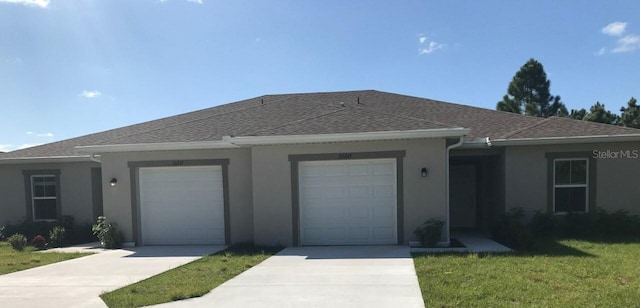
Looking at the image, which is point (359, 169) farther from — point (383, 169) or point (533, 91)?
point (533, 91)

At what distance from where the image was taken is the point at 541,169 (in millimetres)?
10953

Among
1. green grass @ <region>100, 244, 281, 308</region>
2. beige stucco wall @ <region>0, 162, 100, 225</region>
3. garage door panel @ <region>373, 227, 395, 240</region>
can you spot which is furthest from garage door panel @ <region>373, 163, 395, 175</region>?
beige stucco wall @ <region>0, 162, 100, 225</region>

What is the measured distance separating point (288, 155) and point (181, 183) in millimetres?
3393

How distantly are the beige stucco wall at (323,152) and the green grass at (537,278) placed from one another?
1547 mm

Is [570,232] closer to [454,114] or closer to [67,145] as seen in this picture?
[454,114]

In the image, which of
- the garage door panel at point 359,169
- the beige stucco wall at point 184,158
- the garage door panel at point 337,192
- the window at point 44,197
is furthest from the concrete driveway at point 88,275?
the window at point 44,197

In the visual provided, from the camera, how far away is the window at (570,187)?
433 inches

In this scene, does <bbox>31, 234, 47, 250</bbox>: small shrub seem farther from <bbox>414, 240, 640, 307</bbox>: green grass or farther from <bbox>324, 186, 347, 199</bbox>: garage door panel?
<bbox>414, 240, 640, 307</bbox>: green grass

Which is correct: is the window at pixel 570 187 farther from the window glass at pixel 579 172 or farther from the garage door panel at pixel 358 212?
the garage door panel at pixel 358 212

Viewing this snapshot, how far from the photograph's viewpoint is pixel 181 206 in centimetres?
1116

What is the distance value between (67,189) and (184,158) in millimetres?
5358

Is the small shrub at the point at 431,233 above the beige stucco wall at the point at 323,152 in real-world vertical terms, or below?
Answer: below

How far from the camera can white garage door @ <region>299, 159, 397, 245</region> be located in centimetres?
991

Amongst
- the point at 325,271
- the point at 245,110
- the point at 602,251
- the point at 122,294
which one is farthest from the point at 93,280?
the point at 602,251
